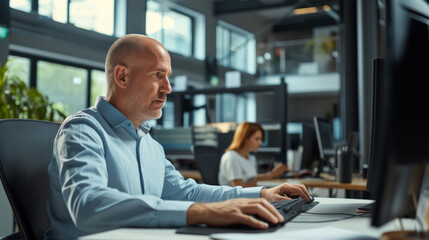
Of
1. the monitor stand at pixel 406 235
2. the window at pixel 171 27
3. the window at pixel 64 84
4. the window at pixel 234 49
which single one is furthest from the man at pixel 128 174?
the window at pixel 234 49

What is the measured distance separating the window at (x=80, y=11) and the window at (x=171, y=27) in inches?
37.3

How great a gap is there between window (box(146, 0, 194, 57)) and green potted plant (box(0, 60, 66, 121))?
5664mm

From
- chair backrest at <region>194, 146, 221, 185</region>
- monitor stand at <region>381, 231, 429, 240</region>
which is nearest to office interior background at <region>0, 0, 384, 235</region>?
chair backrest at <region>194, 146, 221, 185</region>

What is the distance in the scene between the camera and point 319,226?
3.31 ft

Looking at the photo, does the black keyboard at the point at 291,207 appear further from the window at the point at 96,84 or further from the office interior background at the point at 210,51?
the window at the point at 96,84

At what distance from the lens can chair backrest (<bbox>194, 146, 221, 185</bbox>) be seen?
3.64m

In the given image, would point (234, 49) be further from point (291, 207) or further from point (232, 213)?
point (232, 213)

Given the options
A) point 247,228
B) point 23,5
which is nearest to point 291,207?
point 247,228

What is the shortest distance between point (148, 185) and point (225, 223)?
43 cm

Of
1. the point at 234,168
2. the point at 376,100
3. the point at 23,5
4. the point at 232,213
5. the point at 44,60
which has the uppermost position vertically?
the point at 23,5

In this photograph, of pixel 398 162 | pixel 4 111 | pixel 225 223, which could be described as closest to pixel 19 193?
pixel 225 223

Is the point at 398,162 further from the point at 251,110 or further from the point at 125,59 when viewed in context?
the point at 251,110

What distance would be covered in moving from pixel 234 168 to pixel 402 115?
2851mm

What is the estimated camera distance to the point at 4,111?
3.17 metres
